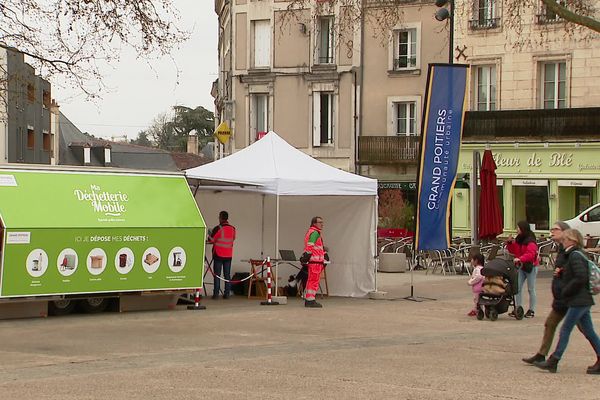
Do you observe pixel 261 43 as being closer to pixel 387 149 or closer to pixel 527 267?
pixel 387 149

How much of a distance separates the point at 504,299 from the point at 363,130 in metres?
29.7

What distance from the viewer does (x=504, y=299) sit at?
17.2 meters

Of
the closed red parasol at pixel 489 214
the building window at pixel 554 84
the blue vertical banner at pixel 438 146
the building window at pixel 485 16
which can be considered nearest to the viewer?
the blue vertical banner at pixel 438 146

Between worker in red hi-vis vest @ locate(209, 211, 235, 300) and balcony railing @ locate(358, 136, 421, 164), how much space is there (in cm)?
2546

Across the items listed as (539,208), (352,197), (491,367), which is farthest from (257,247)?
(539,208)

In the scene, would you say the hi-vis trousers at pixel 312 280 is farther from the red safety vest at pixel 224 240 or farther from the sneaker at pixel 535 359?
the sneaker at pixel 535 359

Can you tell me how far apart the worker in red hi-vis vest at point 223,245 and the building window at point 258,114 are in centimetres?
2764

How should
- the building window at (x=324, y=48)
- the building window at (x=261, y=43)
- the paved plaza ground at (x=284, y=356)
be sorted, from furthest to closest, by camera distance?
the building window at (x=261, y=43) < the building window at (x=324, y=48) < the paved plaza ground at (x=284, y=356)

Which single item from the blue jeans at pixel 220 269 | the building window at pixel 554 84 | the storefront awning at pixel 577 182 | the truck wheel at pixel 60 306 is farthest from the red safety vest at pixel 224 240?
the building window at pixel 554 84

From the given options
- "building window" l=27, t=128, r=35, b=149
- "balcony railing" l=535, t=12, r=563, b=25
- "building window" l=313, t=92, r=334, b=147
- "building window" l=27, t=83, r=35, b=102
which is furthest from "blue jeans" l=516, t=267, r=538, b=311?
"building window" l=27, t=128, r=35, b=149

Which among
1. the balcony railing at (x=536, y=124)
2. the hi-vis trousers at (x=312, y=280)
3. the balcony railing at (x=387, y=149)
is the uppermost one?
the balcony railing at (x=536, y=124)

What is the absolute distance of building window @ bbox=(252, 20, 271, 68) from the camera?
47812 mm

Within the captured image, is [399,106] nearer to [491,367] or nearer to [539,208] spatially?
[539,208]

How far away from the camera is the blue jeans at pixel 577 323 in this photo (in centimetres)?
1148
